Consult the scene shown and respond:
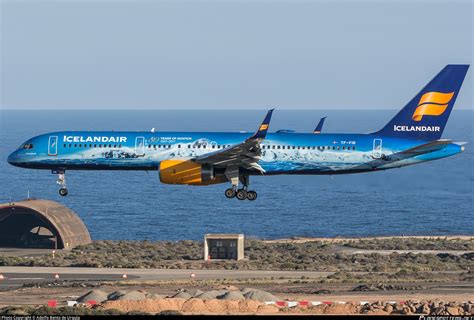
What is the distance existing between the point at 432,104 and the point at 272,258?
30.0m

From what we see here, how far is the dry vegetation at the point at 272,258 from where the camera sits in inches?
4368

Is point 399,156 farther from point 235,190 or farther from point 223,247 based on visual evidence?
point 223,247

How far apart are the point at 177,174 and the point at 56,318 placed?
94.9 ft

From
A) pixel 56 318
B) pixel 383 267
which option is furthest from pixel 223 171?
pixel 56 318

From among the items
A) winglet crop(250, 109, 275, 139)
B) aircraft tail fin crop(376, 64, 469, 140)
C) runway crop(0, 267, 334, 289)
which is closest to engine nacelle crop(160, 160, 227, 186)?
winglet crop(250, 109, 275, 139)

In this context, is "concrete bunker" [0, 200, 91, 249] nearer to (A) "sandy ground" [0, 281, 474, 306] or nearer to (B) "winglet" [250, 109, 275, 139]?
(A) "sandy ground" [0, 281, 474, 306]

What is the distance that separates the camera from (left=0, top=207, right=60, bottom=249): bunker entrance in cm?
13060

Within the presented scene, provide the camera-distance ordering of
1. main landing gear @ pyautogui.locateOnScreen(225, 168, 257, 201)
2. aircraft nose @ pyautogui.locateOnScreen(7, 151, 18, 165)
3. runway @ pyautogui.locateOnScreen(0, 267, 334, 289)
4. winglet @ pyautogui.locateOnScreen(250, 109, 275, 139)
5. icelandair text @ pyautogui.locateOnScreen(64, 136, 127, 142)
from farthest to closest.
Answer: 1. runway @ pyautogui.locateOnScreen(0, 267, 334, 289)
2. aircraft nose @ pyautogui.locateOnScreen(7, 151, 18, 165)
3. icelandair text @ pyautogui.locateOnScreen(64, 136, 127, 142)
4. main landing gear @ pyautogui.locateOnScreen(225, 168, 257, 201)
5. winglet @ pyautogui.locateOnScreen(250, 109, 275, 139)

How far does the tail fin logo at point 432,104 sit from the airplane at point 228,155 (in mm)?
3100

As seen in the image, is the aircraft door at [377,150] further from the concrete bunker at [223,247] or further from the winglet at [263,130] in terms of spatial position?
the concrete bunker at [223,247]

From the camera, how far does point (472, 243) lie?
141 m

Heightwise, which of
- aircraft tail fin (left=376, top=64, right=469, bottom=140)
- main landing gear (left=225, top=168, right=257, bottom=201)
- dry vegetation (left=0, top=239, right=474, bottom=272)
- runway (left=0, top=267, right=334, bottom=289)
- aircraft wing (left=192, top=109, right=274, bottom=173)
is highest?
aircraft tail fin (left=376, top=64, right=469, bottom=140)

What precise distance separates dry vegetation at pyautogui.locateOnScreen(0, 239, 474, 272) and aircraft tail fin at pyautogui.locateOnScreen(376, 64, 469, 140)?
15833 millimetres

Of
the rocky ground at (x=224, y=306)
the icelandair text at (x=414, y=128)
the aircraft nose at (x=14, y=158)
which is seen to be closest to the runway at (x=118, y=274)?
the aircraft nose at (x=14, y=158)
